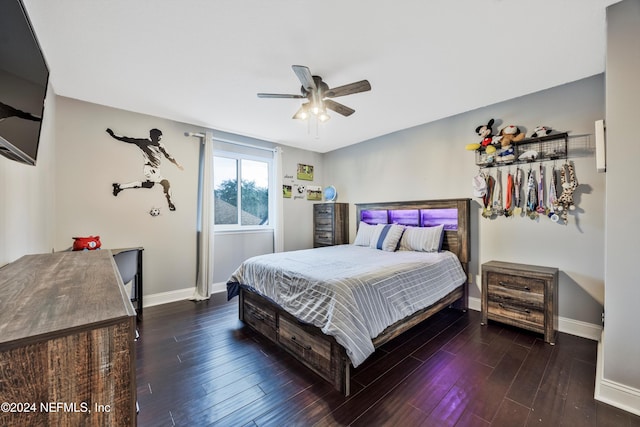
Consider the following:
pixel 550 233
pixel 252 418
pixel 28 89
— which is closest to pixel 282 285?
pixel 252 418

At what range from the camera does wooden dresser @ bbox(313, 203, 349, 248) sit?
472 centimetres

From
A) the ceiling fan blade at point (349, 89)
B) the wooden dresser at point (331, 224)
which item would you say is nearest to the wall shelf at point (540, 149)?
the ceiling fan blade at point (349, 89)

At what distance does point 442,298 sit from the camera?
111 inches

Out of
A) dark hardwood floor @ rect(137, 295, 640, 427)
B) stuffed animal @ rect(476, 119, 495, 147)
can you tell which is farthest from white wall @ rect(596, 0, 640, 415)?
stuffed animal @ rect(476, 119, 495, 147)

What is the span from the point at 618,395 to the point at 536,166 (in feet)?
6.89

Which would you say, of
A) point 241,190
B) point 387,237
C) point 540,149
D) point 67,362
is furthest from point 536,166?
point 241,190

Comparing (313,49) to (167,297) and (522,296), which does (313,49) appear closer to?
(522,296)

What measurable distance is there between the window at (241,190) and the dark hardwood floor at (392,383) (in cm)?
199

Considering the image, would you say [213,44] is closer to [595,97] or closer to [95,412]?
[95,412]

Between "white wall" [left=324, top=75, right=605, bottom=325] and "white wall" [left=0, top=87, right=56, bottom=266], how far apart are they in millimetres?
4014

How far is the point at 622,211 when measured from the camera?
162 centimetres

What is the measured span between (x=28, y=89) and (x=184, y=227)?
255cm

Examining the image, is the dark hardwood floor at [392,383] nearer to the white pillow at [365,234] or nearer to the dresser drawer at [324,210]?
the white pillow at [365,234]

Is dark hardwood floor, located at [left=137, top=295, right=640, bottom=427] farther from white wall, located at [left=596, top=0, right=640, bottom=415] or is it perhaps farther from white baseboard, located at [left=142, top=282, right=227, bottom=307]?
white baseboard, located at [left=142, top=282, right=227, bottom=307]
